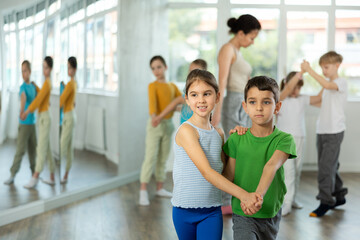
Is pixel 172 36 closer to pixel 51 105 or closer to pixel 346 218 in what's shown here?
pixel 51 105

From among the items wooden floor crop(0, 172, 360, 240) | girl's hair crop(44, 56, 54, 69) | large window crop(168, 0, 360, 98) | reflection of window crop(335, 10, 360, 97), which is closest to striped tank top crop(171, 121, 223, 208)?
wooden floor crop(0, 172, 360, 240)

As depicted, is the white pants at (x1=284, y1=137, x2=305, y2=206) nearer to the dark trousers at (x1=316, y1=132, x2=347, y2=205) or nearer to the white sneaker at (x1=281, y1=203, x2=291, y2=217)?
the white sneaker at (x1=281, y1=203, x2=291, y2=217)

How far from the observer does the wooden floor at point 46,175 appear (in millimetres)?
3639

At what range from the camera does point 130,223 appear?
364 cm

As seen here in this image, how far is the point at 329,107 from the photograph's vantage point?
12.8 ft

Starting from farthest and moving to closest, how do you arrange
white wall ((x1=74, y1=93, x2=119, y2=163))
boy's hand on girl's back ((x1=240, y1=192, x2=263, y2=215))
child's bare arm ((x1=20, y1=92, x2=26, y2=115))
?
1. white wall ((x1=74, y1=93, x2=119, y2=163))
2. child's bare arm ((x1=20, y1=92, x2=26, y2=115))
3. boy's hand on girl's back ((x1=240, y1=192, x2=263, y2=215))

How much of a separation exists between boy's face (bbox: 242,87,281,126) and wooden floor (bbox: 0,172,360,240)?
1.60 m

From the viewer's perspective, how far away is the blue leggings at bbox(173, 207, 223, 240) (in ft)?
6.40

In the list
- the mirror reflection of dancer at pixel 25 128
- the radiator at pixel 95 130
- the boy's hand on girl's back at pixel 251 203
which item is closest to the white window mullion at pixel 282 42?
the radiator at pixel 95 130

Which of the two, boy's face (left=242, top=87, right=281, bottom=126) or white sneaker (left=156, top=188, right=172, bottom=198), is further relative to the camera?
white sneaker (left=156, top=188, right=172, bottom=198)

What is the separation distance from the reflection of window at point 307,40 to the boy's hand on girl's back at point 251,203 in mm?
4490

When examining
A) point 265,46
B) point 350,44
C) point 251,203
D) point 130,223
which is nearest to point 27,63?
point 130,223

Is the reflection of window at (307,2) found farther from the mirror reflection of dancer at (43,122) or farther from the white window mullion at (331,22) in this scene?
the mirror reflection of dancer at (43,122)

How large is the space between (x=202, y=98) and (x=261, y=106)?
0.75 feet
